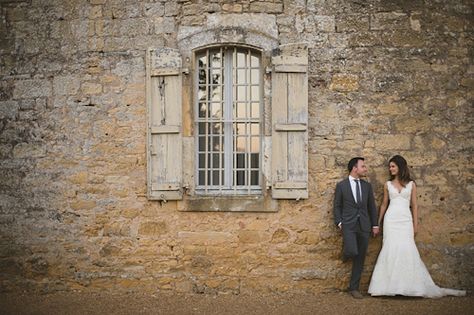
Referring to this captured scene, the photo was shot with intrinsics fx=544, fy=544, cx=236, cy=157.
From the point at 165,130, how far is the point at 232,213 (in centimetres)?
134

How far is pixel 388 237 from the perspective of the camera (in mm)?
6527

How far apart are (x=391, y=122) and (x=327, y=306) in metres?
2.39

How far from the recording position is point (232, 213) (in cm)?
682

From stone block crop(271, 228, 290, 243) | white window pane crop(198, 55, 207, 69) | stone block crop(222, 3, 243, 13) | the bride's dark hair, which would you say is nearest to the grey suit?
the bride's dark hair

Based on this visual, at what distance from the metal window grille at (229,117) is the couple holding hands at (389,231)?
1.24 meters

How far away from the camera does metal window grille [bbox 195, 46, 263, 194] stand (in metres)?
7.03

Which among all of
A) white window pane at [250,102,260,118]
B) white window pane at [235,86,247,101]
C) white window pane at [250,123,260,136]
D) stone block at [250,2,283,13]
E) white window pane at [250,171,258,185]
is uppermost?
stone block at [250,2,283,13]

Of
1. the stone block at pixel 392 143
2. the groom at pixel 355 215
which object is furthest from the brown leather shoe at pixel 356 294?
the stone block at pixel 392 143

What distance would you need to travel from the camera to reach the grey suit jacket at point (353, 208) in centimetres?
648

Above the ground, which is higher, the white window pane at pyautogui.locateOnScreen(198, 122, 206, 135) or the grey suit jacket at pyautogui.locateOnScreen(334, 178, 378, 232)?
the white window pane at pyautogui.locateOnScreen(198, 122, 206, 135)

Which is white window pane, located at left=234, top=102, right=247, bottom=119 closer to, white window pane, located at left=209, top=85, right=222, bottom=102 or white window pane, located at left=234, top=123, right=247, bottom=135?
white window pane, located at left=234, top=123, right=247, bottom=135

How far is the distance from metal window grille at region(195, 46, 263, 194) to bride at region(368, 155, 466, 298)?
171 cm

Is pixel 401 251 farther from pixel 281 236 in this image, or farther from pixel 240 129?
pixel 240 129

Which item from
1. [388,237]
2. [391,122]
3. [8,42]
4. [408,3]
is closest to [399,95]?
[391,122]
